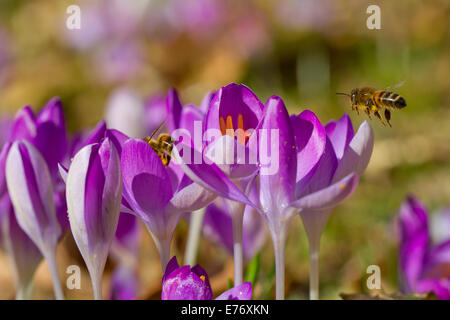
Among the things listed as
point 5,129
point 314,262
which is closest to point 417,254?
point 314,262

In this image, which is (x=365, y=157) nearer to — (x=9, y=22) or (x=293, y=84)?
(x=293, y=84)

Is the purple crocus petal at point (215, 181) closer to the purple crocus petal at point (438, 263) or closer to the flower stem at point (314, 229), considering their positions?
the flower stem at point (314, 229)

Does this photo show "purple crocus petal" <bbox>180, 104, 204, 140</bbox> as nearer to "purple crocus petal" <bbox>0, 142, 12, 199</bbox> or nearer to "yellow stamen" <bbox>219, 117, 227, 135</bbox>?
"yellow stamen" <bbox>219, 117, 227, 135</bbox>

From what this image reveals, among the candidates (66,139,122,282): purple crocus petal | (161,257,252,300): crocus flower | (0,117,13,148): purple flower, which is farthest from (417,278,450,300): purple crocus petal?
(0,117,13,148): purple flower

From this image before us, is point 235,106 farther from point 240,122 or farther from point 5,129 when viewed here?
point 5,129

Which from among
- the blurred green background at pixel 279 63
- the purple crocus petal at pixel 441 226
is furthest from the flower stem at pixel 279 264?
the blurred green background at pixel 279 63
